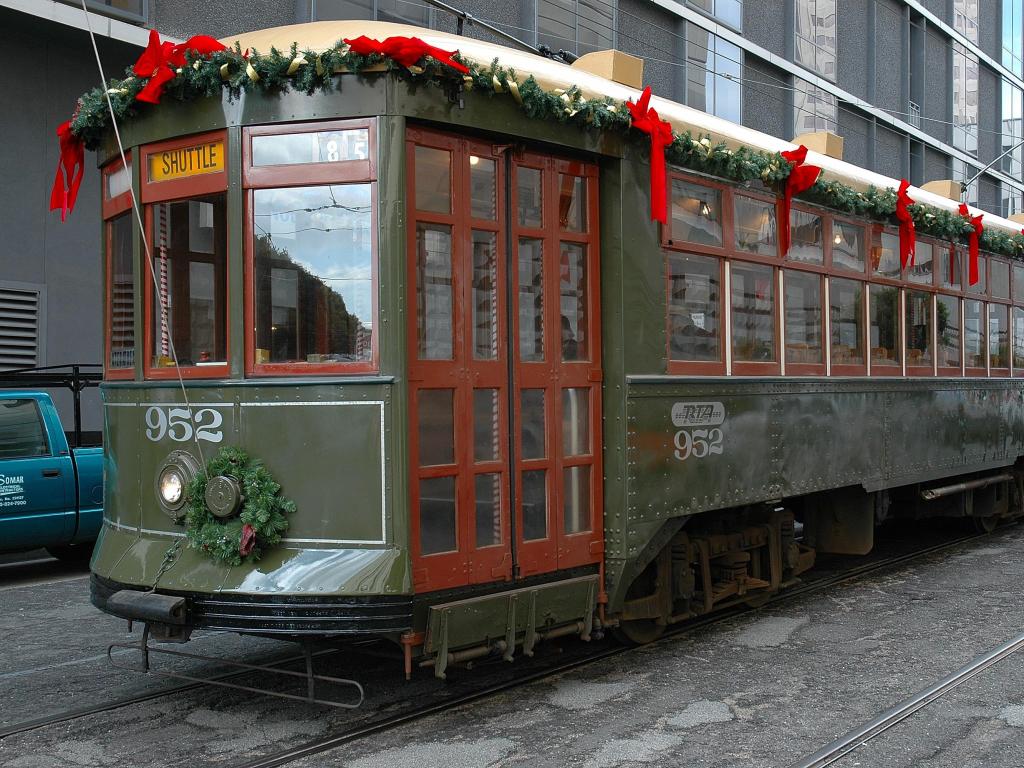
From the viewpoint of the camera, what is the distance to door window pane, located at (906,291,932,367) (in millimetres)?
9219

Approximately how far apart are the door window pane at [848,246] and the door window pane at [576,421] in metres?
2.92

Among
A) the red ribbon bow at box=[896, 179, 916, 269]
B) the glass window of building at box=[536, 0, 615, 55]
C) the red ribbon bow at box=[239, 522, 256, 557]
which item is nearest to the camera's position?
the red ribbon bow at box=[239, 522, 256, 557]

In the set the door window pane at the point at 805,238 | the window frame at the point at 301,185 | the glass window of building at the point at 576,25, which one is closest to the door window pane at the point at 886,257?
the door window pane at the point at 805,238

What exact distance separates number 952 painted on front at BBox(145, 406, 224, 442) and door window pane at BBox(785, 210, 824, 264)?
3.98 meters

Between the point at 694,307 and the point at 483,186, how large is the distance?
1.74 metres

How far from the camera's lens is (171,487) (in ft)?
18.1

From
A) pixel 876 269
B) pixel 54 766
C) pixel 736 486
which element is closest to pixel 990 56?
pixel 876 269

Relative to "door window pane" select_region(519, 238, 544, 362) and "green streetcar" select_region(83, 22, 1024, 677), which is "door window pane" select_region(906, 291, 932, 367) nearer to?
"green streetcar" select_region(83, 22, 1024, 677)

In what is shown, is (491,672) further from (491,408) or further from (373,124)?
(373,124)

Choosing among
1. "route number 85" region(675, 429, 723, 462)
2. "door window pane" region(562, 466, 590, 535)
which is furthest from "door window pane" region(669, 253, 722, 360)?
"door window pane" region(562, 466, 590, 535)

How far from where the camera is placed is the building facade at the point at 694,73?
13164mm

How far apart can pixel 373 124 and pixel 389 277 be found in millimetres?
711

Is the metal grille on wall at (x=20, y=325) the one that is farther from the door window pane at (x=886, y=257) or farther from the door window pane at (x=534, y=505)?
the door window pane at (x=886, y=257)

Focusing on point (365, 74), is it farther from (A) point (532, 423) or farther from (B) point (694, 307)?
(B) point (694, 307)
